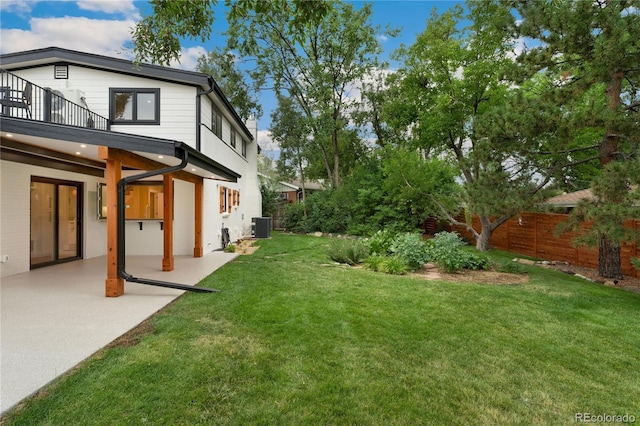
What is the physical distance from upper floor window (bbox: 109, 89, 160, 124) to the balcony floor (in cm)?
423

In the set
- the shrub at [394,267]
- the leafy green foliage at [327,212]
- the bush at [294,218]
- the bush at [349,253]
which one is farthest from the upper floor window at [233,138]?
the shrub at [394,267]

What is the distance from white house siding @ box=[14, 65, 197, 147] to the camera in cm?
929

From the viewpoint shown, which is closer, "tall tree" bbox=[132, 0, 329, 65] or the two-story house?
"tall tree" bbox=[132, 0, 329, 65]

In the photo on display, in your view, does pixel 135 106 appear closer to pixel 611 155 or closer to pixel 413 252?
pixel 413 252

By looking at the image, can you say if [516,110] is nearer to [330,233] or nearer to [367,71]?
[330,233]

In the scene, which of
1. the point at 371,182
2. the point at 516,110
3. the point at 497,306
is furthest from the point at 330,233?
the point at 497,306

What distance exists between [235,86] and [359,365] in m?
20.9

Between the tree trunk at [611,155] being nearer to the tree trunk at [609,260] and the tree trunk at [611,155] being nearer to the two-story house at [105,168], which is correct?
the tree trunk at [609,260]

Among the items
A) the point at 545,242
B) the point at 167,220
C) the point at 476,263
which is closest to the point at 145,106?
the point at 167,220

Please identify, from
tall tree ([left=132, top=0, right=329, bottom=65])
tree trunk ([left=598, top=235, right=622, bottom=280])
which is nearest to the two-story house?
tall tree ([left=132, top=0, right=329, bottom=65])

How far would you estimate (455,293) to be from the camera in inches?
229

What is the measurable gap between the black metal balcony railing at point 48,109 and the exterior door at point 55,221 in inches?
62.8

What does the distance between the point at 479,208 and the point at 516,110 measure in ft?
7.45

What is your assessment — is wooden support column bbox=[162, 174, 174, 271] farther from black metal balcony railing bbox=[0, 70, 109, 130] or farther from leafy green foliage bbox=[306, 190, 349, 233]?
leafy green foliage bbox=[306, 190, 349, 233]
